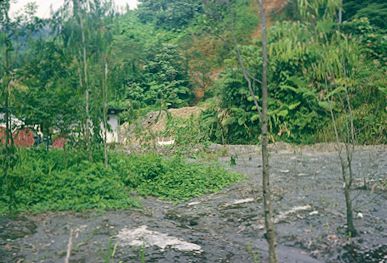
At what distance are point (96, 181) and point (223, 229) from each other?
2359mm

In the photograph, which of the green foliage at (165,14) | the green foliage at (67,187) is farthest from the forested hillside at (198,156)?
the green foliage at (165,14)

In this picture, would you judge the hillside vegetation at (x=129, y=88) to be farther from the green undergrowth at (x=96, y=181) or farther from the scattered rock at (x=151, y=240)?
the scattered rock at (x=151, y=240)

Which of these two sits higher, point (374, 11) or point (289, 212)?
point (374, 11)

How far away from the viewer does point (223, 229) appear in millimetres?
6676

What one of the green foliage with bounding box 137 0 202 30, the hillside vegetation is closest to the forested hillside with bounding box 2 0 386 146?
the hillside vegetation

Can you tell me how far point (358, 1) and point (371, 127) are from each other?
7.14 metres

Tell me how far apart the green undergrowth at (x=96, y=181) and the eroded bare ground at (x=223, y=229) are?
1.06 feet

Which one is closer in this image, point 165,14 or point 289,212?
point 289,212

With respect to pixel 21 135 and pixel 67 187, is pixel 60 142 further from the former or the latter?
pixel 67 187

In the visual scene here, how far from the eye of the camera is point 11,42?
7.35 m

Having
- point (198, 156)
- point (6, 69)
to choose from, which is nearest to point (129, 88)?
point (198, 156)

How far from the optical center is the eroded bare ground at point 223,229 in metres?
5.61

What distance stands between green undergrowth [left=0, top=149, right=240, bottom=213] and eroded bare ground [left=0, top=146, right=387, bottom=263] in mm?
323

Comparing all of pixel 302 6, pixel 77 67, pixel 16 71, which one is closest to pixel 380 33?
pixel 77 67
